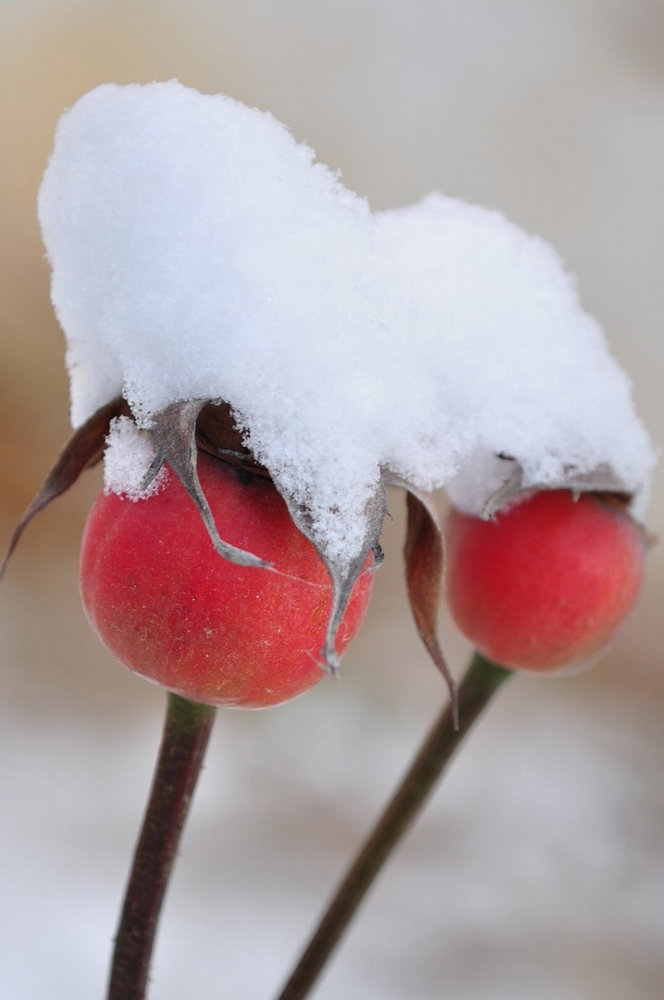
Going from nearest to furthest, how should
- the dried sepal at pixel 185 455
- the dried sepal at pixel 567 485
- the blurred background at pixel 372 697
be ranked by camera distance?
1. the dried sepal at pixel 185 455
2. the dried sepal at pixel 567 485
3. the blurred background at pixel 372 697

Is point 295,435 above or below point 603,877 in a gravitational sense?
above

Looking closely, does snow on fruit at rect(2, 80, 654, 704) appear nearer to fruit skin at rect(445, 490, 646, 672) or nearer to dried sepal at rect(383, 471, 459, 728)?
dried sepal at rect(383, 471, 459, 728)

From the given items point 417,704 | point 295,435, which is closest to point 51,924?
point 417,704

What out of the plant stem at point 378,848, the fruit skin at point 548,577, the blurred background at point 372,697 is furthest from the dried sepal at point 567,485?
the blurred background at point 372,697

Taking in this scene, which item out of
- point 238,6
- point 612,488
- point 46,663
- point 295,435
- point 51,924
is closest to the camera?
point 295,435

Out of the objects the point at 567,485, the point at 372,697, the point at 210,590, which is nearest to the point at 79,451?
the point at 210,590

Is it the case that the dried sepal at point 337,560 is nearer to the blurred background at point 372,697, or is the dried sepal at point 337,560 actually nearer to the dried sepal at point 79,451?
the dried sepal at point 79,451

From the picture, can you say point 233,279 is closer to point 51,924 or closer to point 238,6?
point 51,924
